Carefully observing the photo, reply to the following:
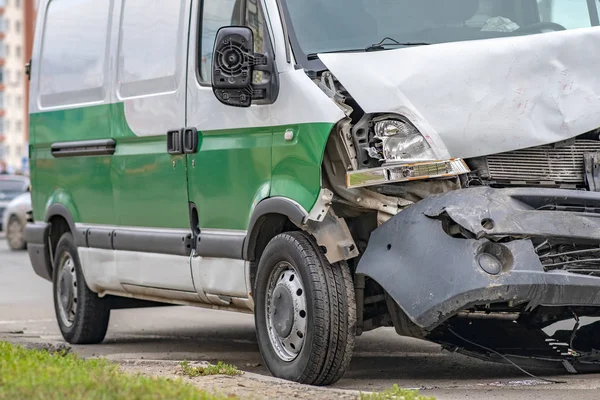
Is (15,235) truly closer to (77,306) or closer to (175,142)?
(77,306)

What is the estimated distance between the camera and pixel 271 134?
25.4ft

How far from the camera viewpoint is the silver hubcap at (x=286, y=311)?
24.4 feet

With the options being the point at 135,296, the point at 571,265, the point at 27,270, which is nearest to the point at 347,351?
the point at 571,265

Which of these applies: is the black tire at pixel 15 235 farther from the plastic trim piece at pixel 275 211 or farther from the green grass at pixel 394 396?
the green grass at pixel 394 396

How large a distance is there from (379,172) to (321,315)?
817 mm

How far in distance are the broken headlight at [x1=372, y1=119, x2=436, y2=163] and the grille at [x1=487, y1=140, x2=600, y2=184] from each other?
0.36m

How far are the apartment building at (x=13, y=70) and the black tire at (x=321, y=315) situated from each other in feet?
406

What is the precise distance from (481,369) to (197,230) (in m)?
1.96

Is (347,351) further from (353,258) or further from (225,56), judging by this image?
(225,56)

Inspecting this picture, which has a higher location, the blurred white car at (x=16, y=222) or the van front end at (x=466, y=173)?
the van front end at (x=466, y=173)

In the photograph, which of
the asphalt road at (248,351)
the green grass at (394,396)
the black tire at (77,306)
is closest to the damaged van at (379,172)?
the asphalt road at (248,351)

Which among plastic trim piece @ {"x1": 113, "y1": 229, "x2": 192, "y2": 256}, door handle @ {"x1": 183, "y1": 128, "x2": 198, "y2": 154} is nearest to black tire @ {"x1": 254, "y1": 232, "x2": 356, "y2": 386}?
door handle @ {"x1": 183, "y1": 128, "x2": 198, "y2": 154}

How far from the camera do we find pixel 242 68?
758 cm

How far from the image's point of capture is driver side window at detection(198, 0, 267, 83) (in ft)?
25.8
